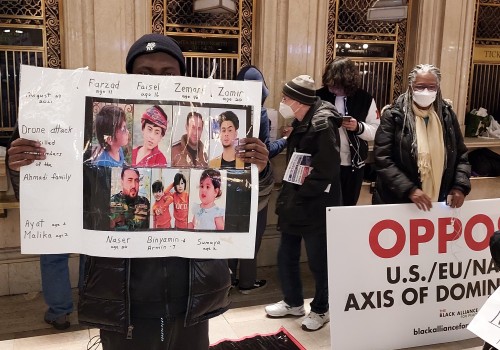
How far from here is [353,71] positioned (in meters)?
4.60

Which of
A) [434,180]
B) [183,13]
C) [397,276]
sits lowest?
[397,276]

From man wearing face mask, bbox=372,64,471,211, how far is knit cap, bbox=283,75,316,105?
55 centimetres

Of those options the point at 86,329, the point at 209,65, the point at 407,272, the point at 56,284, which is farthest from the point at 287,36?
the point at 86,329

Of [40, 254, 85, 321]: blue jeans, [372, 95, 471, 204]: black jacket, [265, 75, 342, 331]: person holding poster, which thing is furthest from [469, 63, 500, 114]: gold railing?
[40, 254, 85, 321]: blue jeans

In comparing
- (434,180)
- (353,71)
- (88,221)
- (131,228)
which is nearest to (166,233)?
(131,228)

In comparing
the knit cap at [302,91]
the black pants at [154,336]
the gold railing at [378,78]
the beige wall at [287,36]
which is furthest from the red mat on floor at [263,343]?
the gold railing at [378,78]

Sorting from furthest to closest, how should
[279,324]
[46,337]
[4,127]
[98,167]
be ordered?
[4,127] < [279,324] < [46,337] < [98,167]

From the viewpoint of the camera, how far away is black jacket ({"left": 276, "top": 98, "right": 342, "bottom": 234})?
3.56 m

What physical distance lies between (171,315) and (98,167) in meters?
0.55

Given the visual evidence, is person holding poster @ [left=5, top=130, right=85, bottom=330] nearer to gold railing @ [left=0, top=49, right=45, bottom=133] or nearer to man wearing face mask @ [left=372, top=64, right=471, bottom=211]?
gold railing @ [left=0, top=49, right=45, bottom=133]

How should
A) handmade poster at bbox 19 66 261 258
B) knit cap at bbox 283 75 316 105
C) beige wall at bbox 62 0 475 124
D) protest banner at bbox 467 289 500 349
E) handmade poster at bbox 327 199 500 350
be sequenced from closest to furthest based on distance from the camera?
handmade poster at bbox 19 66 261 258 → protest banner at bbox 467 289 500 349 → handmade poster at bbox 327 199 500 350 → knit cap at bbox 283 75 316 105 → beige wall at bbox 62 0 475 124

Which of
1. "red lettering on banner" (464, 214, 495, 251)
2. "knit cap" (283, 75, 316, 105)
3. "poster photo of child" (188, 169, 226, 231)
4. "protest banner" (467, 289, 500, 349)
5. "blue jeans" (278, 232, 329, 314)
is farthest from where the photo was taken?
"blue jeans" (278, 232, 329, 314)

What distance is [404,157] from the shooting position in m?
3.62

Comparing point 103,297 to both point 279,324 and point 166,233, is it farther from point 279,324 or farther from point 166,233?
point 279,324
